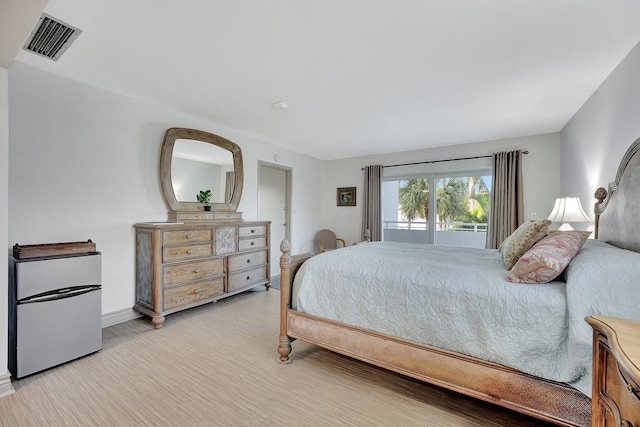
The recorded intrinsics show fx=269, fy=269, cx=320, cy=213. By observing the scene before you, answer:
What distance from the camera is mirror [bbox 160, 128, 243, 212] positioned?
10.6ft

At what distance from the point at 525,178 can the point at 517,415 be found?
12.3 feet

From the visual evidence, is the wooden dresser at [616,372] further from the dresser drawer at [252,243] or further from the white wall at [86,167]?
the dresser drawer at [252,243]

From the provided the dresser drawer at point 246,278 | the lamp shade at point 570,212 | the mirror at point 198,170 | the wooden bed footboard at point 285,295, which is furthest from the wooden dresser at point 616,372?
the mirror at point 198,170

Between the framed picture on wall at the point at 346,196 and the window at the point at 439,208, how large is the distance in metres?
0.66

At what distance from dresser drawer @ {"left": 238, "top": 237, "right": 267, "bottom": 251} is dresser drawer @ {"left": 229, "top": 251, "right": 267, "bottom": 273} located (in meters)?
0.09

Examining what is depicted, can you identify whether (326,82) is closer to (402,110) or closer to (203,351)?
(402,110)

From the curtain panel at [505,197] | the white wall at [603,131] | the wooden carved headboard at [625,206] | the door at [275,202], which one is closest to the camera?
the wooden carved headboard at [625,206]

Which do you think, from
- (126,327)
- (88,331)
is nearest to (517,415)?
(88,331)

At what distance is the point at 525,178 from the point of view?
421 cm

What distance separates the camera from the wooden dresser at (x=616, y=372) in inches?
27.3

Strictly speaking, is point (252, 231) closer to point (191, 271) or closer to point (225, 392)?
point (191, 271)

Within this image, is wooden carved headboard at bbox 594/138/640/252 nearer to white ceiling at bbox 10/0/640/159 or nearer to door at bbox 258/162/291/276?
white ceiling at bbox 10/0/640/159

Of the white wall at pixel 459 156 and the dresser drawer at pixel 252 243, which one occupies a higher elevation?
the white wall at pixel 459 156

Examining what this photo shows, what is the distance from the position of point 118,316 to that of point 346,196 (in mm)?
4386
